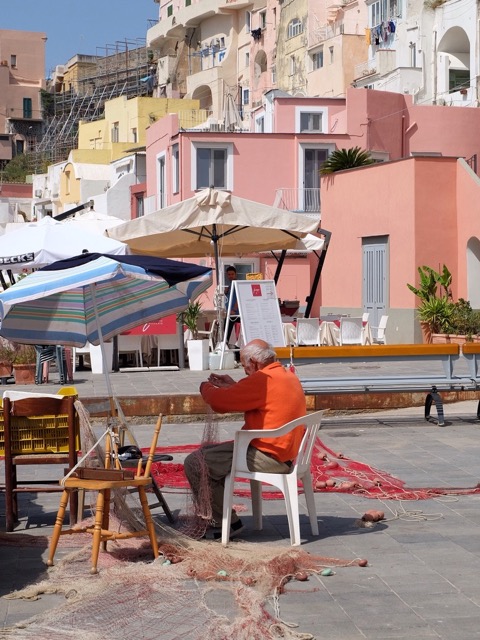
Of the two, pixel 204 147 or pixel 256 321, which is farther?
pixel 204 147

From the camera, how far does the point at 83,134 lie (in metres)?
81.5

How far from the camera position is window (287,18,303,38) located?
216 ft

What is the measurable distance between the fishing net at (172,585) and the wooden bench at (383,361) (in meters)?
5.56

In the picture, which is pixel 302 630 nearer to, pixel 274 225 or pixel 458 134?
pixel 274 225

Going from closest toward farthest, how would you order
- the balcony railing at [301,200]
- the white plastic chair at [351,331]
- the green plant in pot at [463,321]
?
the white plastic chair at [351,331], the green plant in pot at [463,321], the balcony railing at [301,200]

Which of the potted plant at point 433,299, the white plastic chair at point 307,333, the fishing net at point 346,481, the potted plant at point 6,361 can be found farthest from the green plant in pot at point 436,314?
the fishing net at point 346,481

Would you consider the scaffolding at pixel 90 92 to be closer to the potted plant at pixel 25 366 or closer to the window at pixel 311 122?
the window at pixel 311 122

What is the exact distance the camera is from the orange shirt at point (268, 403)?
24.1 feet

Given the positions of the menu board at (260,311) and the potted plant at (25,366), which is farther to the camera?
the menu board at (260,311)

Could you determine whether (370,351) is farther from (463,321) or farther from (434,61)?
(434,61)

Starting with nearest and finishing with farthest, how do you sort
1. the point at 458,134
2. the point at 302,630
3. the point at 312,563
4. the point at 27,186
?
the point at 302,630 < the point at 312,563 < the point at 458,134 < the point at 27,186

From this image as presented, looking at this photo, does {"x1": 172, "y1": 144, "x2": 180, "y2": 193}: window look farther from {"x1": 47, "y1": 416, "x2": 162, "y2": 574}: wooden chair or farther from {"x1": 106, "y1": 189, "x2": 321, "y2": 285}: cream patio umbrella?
{"x1": 47, "y1": 416, "x2": 162, "y2": 574}: wooden chair

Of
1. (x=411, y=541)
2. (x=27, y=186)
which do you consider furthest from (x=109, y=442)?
(x=27, y=186)

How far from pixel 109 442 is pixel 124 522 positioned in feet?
1.72
